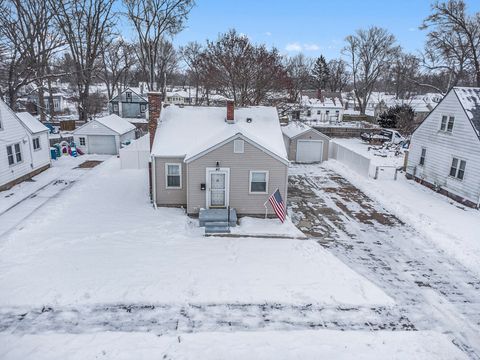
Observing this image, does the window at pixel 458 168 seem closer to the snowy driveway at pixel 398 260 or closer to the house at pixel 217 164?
the snowy driveway at pixel 398 260

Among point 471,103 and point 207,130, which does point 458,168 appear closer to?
point 471,103

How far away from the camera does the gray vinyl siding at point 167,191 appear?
47.9ft

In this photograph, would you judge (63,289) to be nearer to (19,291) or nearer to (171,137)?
(19,291)

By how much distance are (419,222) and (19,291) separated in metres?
14.6

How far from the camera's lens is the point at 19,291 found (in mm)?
8797

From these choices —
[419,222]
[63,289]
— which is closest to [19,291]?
[63,289]

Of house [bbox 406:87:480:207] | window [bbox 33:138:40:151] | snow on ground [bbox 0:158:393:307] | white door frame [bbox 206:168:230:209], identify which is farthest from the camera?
window [bbox 33:138:40:151]

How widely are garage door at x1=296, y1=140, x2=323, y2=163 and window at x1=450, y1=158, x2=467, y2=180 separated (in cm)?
945

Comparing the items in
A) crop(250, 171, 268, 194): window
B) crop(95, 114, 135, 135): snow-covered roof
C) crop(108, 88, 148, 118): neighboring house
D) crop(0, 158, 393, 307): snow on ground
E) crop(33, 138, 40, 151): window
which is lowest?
crop(0, 158, 393, 307): snow on ground

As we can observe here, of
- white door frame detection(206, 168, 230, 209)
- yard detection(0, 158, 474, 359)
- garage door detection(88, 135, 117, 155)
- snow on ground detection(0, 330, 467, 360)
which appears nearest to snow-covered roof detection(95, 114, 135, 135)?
garage door detection(88, 135, 117, 155)

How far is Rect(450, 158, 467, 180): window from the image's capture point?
55.4ft

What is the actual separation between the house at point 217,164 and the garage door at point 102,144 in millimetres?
12413

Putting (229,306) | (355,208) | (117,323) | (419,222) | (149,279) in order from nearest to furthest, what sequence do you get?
(117,323) < (229,306) < (149,279) < (419,222) < (355,208)

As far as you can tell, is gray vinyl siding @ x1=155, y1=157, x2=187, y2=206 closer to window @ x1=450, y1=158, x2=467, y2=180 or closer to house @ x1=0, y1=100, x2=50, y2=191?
house @ x1=0, y1=100, x2=50, y2=191
